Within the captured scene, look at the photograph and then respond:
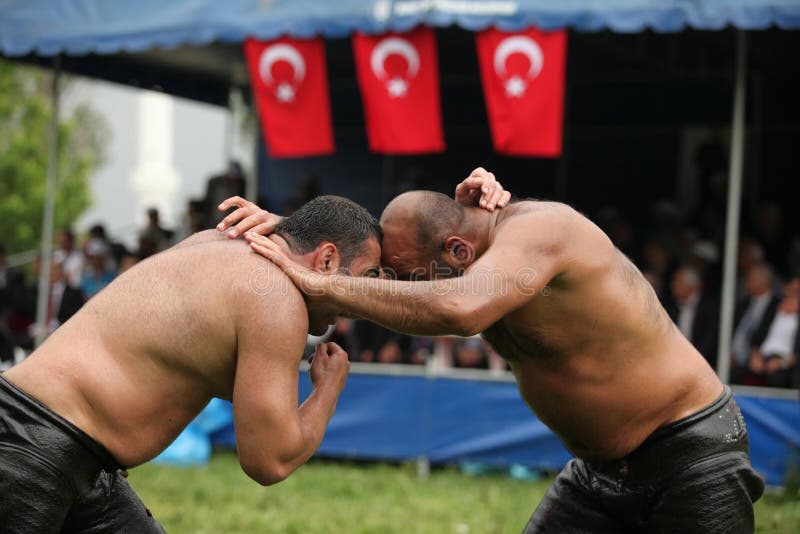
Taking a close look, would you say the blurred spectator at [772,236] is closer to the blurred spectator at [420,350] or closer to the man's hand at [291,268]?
the blurred spectator at [420,350]

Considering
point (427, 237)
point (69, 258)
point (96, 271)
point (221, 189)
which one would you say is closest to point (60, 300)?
point (96, 271)

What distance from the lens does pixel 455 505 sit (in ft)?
23.0

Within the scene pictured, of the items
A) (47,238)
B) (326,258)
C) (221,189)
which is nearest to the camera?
(326,258)

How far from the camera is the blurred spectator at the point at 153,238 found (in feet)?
35.4

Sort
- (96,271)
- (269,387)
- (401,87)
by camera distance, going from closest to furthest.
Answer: (269,387) → (401,87) → (96,271)

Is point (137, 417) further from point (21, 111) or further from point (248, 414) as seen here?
point (21, 111)

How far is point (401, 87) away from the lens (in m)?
8.09

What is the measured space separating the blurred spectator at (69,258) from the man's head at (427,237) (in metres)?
9.11

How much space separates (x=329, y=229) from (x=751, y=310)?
5835mm

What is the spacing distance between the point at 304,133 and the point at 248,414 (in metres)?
5.60

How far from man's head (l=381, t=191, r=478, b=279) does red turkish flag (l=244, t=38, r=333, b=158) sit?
16.1 feet

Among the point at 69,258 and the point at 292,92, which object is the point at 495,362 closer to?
the point at 292,92

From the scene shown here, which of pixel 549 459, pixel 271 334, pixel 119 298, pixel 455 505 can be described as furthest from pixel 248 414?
→ pixel 549 459

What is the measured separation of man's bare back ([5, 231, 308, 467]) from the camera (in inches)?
127
